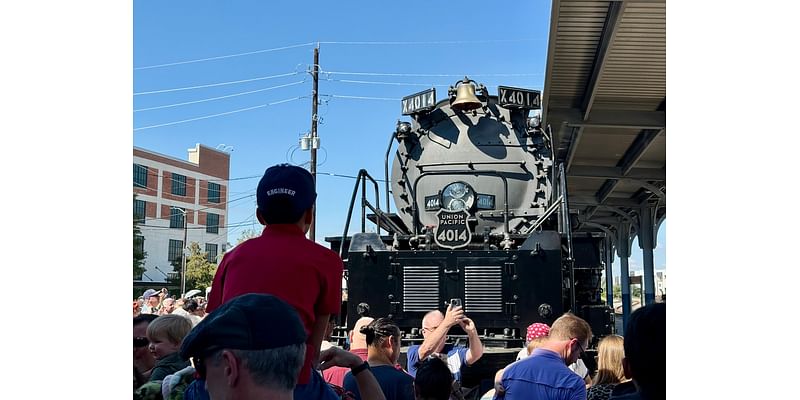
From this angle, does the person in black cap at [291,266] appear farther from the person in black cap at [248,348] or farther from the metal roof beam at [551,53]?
the metal roof beam at [551,53]

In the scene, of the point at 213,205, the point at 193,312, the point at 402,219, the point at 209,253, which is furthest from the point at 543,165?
the point at 209,253

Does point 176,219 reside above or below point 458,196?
above

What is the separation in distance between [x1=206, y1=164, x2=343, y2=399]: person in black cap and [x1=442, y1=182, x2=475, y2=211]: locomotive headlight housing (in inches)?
229

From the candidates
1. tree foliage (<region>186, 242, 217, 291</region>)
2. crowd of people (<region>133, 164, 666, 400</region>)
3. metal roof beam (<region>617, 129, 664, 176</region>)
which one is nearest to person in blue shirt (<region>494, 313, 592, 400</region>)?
crowd of people (<region>133, 164, 666, 400</region>)

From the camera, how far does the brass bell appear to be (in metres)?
8.49

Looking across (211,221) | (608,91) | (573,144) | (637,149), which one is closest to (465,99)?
(608,91)

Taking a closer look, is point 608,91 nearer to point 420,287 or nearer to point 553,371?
point 420,287

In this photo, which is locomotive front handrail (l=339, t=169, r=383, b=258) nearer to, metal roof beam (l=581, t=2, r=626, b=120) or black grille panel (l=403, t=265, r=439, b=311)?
black grille panel (l=403, t=265, r=439, b=311)

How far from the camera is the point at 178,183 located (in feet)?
101

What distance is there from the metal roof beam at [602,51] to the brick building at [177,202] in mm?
17365

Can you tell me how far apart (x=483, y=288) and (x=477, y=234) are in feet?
3.64

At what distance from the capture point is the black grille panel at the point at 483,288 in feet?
21.8

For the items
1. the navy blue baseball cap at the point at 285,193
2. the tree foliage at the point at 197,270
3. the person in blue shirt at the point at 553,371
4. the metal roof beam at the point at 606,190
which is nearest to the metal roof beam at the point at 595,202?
the metal roof beam at the point at 606,190
